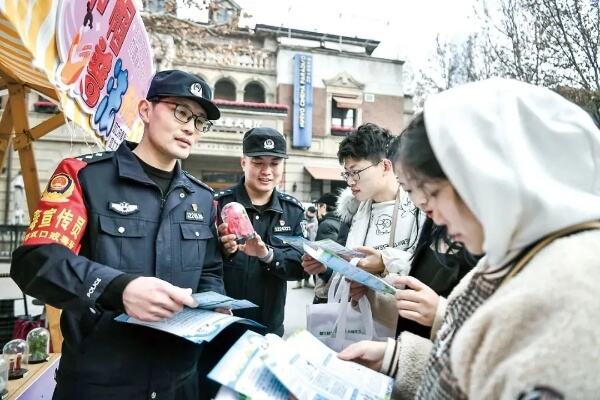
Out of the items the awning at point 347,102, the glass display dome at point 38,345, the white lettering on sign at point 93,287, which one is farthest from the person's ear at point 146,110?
the awning at point 347,102

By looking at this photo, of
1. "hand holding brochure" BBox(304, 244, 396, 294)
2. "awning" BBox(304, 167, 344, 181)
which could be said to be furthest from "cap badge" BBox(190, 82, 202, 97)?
"awning" BBox(304, 167, 344, 181)

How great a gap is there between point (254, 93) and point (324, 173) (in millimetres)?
4967

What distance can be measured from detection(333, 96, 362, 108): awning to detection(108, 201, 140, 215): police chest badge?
1740 cm

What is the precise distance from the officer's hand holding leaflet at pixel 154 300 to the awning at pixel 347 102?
58.4ft

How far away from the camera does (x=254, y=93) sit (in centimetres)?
1803

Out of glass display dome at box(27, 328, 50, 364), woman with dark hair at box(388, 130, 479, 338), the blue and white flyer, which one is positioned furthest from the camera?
glass display dome at box(27, 328, 50, 364)

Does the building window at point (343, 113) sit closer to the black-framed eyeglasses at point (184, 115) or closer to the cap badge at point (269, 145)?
the cap badge at point (269, 145)

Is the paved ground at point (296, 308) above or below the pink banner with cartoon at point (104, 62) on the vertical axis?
below

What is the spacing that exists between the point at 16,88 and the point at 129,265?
183 centimetres

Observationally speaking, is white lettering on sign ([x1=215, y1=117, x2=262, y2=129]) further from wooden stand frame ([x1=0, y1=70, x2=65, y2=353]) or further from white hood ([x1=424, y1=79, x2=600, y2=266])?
white hood ([x1=424, y1=79, x2=600, y2=266])

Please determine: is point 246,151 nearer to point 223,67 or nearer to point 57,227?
point 57,227

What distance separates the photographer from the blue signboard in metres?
17.3

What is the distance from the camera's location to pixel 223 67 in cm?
1689

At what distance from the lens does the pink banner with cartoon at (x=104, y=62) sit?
170cm
